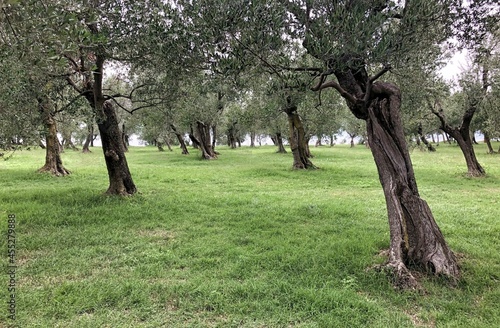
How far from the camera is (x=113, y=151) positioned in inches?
465

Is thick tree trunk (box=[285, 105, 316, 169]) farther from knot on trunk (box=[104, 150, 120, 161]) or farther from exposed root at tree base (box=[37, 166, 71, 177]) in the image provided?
exposed root at tree base (box=[37, 166, 71, 177])

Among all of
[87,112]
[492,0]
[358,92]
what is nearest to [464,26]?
[492,0]

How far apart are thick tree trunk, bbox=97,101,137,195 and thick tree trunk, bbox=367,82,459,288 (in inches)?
376

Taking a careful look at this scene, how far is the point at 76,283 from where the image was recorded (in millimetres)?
5320

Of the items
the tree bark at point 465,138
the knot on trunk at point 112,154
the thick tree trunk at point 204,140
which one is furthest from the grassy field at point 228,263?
the thick tree trunk at point 204,140

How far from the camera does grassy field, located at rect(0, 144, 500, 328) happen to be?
4512mm

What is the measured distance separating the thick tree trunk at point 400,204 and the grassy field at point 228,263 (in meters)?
0.42

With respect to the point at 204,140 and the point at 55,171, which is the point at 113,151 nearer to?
the point at 55,171

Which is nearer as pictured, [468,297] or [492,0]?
[468,297]

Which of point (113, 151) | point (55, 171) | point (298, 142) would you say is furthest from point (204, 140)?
point (113, 151)

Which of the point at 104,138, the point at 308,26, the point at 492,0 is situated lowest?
the point at 104,138

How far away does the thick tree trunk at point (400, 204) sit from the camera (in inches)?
224

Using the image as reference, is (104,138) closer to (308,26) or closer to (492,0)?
(308,26)

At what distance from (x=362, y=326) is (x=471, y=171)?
763 inches
